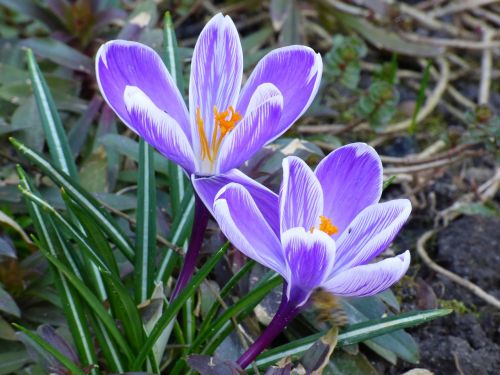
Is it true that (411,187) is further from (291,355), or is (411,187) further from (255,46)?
(291,355)

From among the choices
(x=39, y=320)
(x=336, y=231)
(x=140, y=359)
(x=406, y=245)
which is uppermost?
(x=336, y=231)

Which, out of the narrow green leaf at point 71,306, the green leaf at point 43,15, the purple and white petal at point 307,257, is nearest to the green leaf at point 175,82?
the narrow green leaf at point 71,306

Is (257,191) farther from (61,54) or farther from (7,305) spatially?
(61,54)

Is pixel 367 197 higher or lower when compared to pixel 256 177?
higher

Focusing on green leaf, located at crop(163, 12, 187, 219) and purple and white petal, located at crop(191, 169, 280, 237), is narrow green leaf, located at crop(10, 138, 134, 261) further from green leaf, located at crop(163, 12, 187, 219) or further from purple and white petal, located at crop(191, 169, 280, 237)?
purple and white petal, located at crop(191, 169, 280, 237)

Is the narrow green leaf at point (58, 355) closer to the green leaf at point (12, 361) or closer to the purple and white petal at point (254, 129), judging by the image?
the green leaf at point (12, 361)

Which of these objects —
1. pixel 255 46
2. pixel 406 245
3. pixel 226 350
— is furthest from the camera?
pixel 255 46

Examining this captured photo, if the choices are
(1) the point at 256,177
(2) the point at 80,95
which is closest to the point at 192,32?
(2) the point at 80,95

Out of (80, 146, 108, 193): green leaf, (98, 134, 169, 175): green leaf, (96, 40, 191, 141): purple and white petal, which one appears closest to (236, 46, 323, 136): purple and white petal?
(96, 40, 191, 141): purple and white petal
